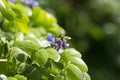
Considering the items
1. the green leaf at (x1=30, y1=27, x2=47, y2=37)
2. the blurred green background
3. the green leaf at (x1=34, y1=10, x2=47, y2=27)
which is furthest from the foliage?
the blurred green background

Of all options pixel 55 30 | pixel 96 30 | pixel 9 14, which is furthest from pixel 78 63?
pixel 96 30

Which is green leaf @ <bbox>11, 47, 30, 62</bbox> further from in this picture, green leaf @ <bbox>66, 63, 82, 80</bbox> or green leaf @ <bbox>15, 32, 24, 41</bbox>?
green leaf @ <bbox>15, 32, 24, 41</bbox>

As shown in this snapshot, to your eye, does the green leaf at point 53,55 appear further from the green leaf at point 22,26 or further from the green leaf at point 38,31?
the green leaf at point 38,31

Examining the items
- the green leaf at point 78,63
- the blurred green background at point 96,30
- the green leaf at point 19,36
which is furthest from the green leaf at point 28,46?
the blurred green background at point 96,30

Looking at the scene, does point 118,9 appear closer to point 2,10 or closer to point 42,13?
point 42,13

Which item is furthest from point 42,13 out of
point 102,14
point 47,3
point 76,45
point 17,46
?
point 102,14

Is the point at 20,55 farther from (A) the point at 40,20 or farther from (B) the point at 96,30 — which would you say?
(B) the point at 96,30
